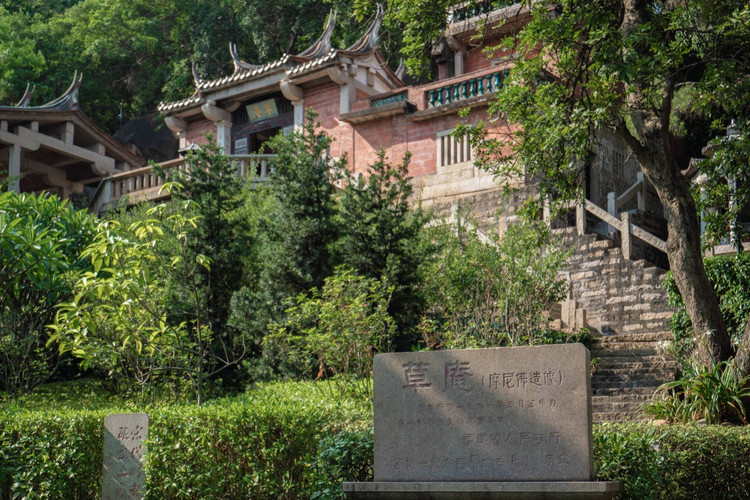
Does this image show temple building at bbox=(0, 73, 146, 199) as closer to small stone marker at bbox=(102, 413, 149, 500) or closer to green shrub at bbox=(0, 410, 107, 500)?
green shrub at bbox=(0, 410, 107, 500)

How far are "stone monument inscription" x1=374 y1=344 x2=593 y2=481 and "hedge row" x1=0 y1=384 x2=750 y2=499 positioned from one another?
68cm

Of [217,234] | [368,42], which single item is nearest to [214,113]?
[368,42]

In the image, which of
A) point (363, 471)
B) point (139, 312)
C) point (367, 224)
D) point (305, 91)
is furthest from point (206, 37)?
point (363, 471)

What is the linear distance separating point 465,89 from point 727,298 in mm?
8171

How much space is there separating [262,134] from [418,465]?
2015cm

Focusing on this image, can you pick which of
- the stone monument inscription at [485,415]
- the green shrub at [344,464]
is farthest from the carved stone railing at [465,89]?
the stone monument inscription at [485,415]

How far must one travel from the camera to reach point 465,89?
62.3 ft

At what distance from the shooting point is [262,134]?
2555 centimetres

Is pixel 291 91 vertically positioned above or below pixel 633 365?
above

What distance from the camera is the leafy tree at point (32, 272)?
1121 cm

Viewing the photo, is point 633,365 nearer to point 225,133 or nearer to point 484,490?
point 484,490

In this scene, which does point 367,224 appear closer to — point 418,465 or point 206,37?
point 418,465

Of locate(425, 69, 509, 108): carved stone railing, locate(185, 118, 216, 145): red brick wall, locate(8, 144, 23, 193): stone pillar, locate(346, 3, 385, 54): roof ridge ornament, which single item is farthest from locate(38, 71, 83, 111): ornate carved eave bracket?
locate(425, 69, 509, 108): carved stone railing

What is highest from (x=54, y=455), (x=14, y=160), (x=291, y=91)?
(x=291, y=91)
